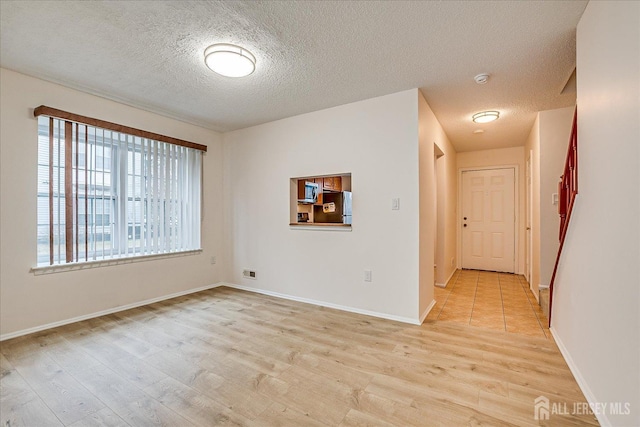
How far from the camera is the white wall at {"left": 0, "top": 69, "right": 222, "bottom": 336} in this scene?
8.66 feet

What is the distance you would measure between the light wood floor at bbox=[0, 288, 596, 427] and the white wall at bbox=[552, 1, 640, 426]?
0.36 m

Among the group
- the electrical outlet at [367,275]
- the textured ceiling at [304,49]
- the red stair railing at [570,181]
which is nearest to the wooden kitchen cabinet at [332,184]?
the textured ceiling at [304,49]

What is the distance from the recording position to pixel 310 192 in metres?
4.34

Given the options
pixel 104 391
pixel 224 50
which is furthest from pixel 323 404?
pixel 224 50

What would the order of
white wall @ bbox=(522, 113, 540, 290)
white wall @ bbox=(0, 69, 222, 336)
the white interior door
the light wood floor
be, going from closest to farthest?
the light wood floor, white wall @ bbox=(0, 69, 222, 336), white wall @ bbox=(522, 113, 540, 290), the white interior door

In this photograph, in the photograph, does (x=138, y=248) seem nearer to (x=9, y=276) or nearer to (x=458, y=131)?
(x=9, y=276)

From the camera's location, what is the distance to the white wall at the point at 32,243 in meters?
2.64

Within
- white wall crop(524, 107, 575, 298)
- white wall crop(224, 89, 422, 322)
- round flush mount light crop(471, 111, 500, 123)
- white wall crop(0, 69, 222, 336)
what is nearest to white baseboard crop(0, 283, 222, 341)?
white wall crop(0, 69, 222, 336)

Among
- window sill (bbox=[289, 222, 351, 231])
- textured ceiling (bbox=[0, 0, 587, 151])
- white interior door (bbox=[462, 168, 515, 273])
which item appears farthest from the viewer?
white interior door (bbox=[462, 168, 515, 273])

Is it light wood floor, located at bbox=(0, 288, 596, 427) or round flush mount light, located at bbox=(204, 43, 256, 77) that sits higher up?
round flush mount light, located at bbox=(204, 43, 256, 77)

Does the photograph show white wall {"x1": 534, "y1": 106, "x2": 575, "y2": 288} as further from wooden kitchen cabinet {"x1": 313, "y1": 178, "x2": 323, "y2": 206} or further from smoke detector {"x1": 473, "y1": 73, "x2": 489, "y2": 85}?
wooden kitchen cabinet {"x1": 313, "y1": 178, "x2": 323, "y2": 206}

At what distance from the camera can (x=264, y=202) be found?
13.9 feet

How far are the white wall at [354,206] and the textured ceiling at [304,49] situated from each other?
1.23 ft

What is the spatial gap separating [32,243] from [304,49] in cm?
317
